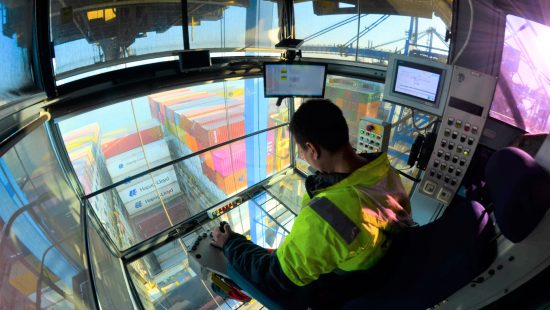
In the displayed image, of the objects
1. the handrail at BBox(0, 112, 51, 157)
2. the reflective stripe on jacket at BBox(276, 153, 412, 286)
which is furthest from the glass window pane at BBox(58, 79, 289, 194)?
the reflective stripe on jacket at BBox(276, 153, 412, 286)

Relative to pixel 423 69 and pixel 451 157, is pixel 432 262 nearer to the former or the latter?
pixel 451 157

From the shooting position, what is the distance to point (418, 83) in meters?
2.27

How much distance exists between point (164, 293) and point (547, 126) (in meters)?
4.11

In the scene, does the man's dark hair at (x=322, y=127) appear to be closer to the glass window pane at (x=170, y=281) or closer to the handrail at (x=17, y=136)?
the handrail at (x=17, y=136)

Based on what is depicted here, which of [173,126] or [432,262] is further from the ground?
[432,262]

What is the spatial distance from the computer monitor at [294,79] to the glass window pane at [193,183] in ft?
3.80

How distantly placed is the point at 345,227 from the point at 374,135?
204 centimetres

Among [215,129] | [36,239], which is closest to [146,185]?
[215,129]

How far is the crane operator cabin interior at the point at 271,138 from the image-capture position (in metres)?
0.97

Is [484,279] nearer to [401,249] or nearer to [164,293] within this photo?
[401,249]

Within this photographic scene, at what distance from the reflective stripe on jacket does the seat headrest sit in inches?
14.1

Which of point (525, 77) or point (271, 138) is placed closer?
point (525, 77)

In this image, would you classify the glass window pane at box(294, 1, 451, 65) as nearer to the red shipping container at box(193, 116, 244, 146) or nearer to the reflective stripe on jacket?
the red shipping container at box(193, 116, 244, 146)

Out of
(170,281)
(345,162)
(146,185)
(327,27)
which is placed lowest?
(170,281)
